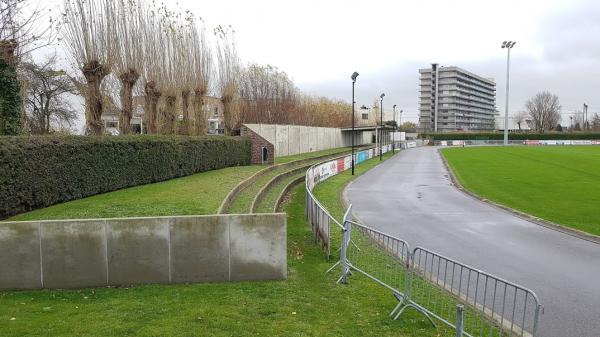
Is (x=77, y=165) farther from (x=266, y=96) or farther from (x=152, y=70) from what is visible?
(x=266, y=96)

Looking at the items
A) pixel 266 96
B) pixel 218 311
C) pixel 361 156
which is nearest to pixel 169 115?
pixel 218 311

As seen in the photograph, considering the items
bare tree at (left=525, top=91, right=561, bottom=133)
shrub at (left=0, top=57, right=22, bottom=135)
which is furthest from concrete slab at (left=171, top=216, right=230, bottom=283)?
bare tree at (left=525, top=91, right=561, bottom=133)

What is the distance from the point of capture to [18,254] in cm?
823

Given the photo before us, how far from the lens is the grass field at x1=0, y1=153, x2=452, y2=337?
643 centimetres

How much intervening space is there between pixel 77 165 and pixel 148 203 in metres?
2.19

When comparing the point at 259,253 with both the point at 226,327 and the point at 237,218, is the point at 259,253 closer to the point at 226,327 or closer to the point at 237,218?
the point at 237,218

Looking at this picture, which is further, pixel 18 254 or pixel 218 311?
pixel 18 254

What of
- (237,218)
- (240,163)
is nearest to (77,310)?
(237,218)

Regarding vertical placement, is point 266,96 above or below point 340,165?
above

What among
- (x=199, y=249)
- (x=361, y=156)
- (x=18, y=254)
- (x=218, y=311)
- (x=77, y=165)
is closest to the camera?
(x=218, y=311)

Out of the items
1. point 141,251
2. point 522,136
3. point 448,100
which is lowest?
point 141,251

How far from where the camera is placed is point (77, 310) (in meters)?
7.22

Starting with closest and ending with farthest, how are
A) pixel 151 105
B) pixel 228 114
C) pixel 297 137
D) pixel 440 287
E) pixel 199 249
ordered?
pixel 440 287, pixel 199 249, pixel 151 105, pixel 228 114, pixel 297 137

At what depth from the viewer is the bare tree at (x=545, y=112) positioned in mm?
141750
